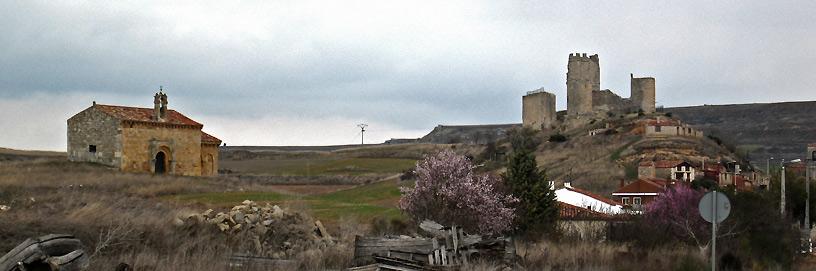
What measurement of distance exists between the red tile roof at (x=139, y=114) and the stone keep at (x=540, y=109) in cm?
8347

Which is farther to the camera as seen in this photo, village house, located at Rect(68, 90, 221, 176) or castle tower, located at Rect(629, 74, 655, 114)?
castle tower, located at Rect(629, 74, 655, 114)

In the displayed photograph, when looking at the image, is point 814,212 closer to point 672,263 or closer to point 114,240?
point 672,263

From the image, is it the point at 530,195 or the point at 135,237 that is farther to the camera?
the point at 530,195

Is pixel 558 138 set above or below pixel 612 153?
above

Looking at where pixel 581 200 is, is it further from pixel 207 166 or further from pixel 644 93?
pixel 644 93

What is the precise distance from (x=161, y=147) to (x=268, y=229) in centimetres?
2642

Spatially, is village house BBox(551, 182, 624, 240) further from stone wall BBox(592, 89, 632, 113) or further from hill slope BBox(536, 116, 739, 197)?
stone wall BBox(592, 89, 632, 113)

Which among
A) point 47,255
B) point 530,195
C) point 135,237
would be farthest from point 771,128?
point 47,255

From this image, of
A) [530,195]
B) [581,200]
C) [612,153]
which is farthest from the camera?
[612,153]

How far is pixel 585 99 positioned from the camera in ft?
405

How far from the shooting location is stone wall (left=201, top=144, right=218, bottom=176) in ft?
165

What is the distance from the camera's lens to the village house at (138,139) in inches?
1711

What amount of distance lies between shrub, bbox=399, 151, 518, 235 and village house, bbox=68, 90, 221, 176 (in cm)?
1773

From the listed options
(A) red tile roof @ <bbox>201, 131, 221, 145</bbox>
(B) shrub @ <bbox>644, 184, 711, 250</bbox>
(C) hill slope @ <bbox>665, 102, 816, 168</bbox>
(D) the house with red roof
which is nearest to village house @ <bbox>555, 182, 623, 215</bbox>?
(D) the house with red roof
